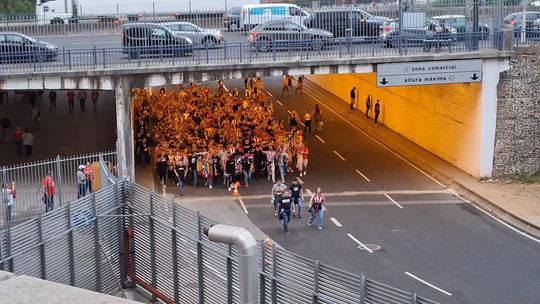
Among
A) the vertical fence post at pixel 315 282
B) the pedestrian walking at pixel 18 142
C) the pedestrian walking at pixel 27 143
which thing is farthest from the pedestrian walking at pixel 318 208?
the pedestrian walking at pixel 18 142

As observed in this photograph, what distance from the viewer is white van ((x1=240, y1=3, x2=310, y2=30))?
31.8 meters

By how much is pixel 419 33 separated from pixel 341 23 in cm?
276

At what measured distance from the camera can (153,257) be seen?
17.5 meters

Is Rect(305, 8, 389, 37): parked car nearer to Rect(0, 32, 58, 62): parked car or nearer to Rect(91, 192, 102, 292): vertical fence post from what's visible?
Rect(0, 32, 58, 62): parked car

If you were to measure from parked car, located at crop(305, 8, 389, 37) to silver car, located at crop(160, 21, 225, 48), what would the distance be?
3427 mm

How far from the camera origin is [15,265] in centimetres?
1478

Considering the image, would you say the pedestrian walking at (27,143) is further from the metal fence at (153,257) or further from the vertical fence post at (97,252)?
the vertical fence post at (97,252)

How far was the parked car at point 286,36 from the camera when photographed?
30.2 meters

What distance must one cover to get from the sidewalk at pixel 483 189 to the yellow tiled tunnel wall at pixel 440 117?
1.26 ft

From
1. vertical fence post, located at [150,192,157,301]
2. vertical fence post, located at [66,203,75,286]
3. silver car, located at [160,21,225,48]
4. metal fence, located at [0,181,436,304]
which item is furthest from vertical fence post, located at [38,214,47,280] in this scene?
silver car, located at [160,21,225,48]

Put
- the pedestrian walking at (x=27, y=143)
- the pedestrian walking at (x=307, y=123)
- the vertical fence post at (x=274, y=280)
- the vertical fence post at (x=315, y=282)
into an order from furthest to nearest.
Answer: the pedestrian walking at (x=307, y=123) < the pedestrian walking at (x=27, y=143) < the vertical fence post at (x=274, y=280) < the vertical fence post at (x=315, y=282)

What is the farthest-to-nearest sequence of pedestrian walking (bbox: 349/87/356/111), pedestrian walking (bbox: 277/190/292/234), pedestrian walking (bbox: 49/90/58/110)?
1. pedestrian walking (bbox: 349/87/356/111)
2. pedestrian walking (bbox: 49/90/58/110)
3. pedestrian walking (bbox: 277/190/292/234)

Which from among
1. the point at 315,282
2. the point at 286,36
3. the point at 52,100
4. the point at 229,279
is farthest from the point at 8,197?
the point at 52,100

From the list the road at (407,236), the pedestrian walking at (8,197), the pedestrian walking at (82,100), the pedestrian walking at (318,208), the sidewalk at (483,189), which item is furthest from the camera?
the pedestrian walking at (82,100)
